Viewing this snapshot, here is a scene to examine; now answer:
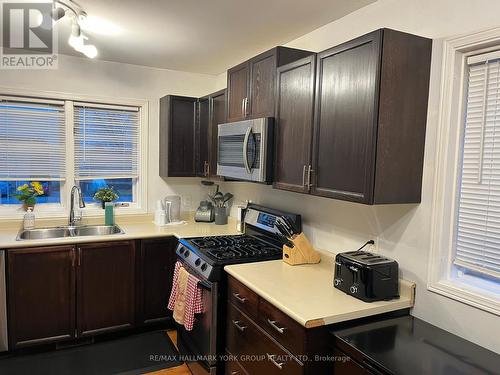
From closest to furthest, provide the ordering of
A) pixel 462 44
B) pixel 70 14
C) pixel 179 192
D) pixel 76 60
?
pixel 462 44
pixel 70 14
pixel 76 60
pixel 179 192

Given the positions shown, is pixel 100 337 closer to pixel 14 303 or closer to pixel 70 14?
pixel 14 303

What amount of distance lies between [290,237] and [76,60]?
2564 millimetres

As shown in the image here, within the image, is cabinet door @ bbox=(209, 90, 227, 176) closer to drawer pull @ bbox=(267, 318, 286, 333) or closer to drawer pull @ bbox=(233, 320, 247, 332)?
drawer pull @ bbox=(233, 320, 247, 332)

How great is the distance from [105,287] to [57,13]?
2.04 metres

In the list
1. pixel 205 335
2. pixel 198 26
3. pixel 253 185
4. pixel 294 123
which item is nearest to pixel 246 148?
pixel 294 123

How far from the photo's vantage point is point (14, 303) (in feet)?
8.87

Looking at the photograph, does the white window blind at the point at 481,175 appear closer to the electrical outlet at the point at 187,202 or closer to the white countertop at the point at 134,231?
the white countertop at the point at 134,231

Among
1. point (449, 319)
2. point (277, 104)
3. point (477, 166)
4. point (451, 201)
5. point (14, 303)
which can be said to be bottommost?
point (14, 303)

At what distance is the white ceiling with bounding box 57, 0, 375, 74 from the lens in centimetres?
209

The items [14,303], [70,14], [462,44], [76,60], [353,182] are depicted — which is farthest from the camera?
[76,60]

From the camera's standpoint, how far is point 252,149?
7.72ft

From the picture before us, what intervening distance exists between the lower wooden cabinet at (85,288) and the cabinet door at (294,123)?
144 cm

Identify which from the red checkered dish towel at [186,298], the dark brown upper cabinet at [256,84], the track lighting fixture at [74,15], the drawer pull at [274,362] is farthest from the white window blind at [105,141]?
the drawer pull at [274,362]

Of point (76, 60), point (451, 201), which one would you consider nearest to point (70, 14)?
point (76, 60)
